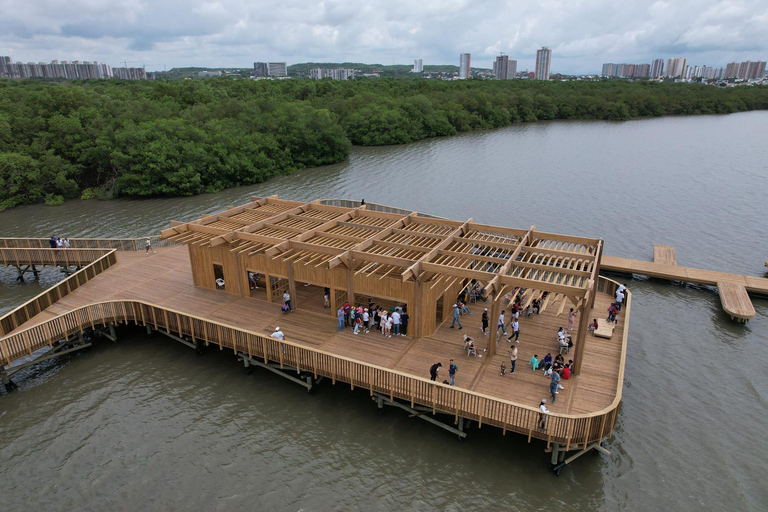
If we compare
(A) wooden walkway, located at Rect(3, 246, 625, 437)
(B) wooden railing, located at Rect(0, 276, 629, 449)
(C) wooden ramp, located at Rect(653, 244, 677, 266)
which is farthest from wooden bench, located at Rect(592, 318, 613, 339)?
(C) wooden ramp, located at Rect(653, 244, 677, 266)

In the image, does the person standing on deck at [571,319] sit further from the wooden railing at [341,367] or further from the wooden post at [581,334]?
the wooden post at [581,334]

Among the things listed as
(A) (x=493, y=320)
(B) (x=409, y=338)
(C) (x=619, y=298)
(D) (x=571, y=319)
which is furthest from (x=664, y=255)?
(B) (x=409, y=338)

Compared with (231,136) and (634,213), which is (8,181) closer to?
(231,136)

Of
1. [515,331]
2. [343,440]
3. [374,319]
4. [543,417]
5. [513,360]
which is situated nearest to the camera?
[543,417]

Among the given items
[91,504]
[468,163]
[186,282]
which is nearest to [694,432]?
[91,504]

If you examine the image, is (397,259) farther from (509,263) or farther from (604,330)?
(604,330)

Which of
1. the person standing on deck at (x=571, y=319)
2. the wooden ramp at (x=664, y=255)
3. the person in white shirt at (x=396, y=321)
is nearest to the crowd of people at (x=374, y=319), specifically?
the person in white shirt at (x=396, y=321)

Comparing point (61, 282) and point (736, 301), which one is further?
point (736, 301)
